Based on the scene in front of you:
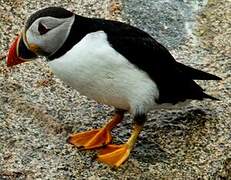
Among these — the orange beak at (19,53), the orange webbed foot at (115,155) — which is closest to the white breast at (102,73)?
the orange beak at (19,53)

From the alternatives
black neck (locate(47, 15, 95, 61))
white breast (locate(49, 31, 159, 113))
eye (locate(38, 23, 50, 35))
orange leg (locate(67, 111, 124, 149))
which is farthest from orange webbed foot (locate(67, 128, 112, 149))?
eye (locate(38, 23, 50, 35))

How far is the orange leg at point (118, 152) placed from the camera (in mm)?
3183

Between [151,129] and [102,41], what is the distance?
2.07ft

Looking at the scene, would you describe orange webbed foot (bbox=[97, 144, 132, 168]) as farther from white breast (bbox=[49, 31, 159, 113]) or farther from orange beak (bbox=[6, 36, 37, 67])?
orange beak (bbox=[6, 36, 37, 67])

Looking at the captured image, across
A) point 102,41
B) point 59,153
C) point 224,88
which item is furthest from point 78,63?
point 224,88

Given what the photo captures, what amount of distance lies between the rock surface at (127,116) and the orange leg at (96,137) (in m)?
0.04

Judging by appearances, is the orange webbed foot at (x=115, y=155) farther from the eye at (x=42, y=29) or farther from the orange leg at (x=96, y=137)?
the eye at (x=42, y=29)

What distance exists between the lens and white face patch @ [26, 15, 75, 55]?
9.92ft

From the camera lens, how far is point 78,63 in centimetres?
297

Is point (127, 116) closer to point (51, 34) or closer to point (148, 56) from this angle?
point (148, 56)

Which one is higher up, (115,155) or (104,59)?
(104,59)

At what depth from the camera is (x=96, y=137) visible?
3.32 metres

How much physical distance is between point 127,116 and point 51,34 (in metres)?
0.75

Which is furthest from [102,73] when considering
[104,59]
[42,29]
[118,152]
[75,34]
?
[118,152]
